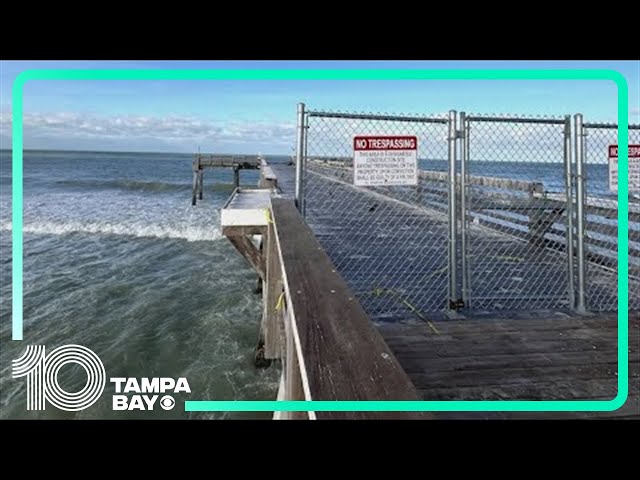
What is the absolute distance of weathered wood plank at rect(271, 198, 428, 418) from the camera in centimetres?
137

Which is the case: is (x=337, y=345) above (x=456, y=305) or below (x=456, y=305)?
above

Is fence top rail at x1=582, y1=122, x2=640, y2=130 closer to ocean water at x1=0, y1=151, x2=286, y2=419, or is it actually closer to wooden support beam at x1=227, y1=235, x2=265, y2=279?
ocean water at x1=0, y1=151, x2=286, y2=419

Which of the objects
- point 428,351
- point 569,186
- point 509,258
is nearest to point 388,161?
point 428,351

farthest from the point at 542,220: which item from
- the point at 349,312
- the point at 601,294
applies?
the point at 349,312

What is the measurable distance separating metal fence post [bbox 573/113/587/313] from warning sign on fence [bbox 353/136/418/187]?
4.85 feet

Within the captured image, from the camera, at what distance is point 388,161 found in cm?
325

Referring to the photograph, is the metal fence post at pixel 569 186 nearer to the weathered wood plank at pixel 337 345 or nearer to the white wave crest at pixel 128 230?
the weathered wood plank at pixel 337 345

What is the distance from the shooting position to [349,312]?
1.97 m

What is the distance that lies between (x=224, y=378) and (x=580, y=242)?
5067 millimetres

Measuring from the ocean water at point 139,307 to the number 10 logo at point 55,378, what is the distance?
205 millimetres

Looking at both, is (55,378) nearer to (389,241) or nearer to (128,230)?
(389,241)

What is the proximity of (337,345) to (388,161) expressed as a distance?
1.91 metres

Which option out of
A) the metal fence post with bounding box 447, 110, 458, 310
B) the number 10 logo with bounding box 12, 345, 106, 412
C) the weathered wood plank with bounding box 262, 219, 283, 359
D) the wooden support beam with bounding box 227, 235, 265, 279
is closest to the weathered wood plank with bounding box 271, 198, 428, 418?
the metal fence post with bounding box 447, 110, 458, 310

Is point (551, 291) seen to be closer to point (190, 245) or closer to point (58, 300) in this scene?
point (58, 300)
